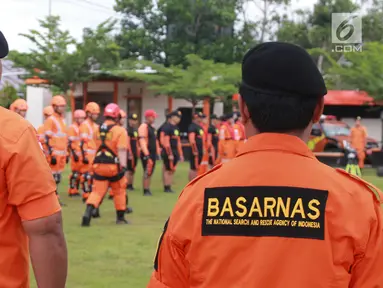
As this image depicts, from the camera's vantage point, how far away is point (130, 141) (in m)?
16.8

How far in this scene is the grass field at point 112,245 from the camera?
24.8ft

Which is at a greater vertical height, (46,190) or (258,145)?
(258,145)

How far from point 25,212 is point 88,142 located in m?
12.5

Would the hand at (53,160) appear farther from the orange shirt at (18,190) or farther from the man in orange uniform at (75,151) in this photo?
the orange shirt at (18,190)

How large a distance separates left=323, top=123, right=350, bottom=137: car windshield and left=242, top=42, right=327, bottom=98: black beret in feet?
87.1

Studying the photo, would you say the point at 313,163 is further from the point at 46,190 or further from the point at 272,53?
the point at 46,190

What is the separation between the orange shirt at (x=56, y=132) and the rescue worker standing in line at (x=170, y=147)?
3.79 meters

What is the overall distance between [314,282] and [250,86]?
632 mm

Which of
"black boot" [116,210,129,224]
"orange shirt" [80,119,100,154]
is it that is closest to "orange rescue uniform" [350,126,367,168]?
"orange shirt" [80,119,100,154]

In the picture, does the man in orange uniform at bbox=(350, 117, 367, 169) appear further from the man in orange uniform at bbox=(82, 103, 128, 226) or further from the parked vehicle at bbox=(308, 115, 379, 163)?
the man in orange uniform at bbox=(82, 103, 128, 226)

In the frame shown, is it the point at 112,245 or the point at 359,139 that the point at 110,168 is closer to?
the point at 112,245

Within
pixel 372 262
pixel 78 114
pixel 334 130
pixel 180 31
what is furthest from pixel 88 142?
pixel 180 31

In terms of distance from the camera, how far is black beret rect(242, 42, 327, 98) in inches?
80.8

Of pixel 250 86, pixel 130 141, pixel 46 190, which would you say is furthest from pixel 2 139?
pixel 130 141
